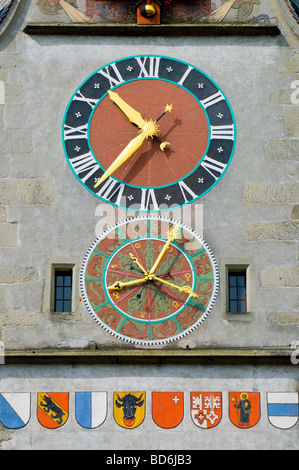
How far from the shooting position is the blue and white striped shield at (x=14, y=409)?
16422 millimetres

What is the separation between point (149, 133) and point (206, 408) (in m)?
3.14

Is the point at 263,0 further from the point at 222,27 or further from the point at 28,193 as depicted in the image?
the point at 28,193

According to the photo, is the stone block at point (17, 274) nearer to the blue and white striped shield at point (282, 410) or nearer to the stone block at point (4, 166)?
the stone block at point (4, 166)

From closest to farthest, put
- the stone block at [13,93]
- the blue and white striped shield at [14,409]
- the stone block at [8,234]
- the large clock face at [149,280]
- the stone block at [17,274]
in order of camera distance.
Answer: the blue and white striped shield at [14,409]
the large clock face at [149,280]
the stone block at [17,274]
the stone block at [8,234]
the stone block at [13,93]

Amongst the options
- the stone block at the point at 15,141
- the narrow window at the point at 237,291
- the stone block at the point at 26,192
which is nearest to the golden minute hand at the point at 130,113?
the stone block at the point at 15,141

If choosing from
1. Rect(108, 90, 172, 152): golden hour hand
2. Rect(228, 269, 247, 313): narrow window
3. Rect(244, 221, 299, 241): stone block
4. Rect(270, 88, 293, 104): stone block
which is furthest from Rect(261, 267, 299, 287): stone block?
Rect(270, 88, 293, 104): stone block

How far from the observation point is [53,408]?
16484 mm

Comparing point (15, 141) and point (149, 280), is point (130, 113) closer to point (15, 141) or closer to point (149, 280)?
point (15, 141)

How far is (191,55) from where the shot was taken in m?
A: 17.8

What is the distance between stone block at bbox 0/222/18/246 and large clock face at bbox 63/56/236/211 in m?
0.92

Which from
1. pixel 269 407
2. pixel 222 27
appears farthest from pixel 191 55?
pixel 269 407

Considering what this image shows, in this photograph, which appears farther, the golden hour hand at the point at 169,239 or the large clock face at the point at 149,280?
the golden hour hand at the point at 169,239

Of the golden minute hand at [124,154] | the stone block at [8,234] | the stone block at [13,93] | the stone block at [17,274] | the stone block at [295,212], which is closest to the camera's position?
the stone block at [17,274]
